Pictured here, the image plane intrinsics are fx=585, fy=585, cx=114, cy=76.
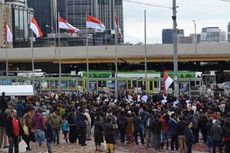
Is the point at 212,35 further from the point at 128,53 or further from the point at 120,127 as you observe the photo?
the point at 120,127

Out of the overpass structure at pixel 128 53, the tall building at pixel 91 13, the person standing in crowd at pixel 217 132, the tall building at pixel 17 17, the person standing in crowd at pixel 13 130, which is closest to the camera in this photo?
the person standing in crowd at pixel 13 130

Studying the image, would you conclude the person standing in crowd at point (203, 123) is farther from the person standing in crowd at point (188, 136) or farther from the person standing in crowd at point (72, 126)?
the person standing in crowd at point (72, 126)

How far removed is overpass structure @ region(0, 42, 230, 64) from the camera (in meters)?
70.1

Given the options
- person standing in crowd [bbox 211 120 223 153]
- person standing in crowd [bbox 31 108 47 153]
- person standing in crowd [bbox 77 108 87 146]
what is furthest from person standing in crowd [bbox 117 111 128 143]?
person standing in crowd [bbox 211 120 223 153]

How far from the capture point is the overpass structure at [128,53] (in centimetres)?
7006

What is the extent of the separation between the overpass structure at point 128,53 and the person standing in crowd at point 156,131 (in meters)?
48.4

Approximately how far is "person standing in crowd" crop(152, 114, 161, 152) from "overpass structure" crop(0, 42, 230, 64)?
48355 millimetres

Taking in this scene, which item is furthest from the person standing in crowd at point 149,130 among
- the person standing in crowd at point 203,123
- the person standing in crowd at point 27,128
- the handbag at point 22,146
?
the handbag at point 22,146

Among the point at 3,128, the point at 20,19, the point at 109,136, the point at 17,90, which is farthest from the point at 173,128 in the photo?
the point at 20,19

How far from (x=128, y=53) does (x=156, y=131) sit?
51.5 meters

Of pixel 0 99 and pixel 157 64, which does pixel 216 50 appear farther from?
pixel 0 99

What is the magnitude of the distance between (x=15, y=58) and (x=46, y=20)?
48437mm

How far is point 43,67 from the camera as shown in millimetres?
87500

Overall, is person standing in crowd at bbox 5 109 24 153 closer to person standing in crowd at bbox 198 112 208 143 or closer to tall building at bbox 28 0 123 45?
person standing in crowd at bbox 198 112 208 143
